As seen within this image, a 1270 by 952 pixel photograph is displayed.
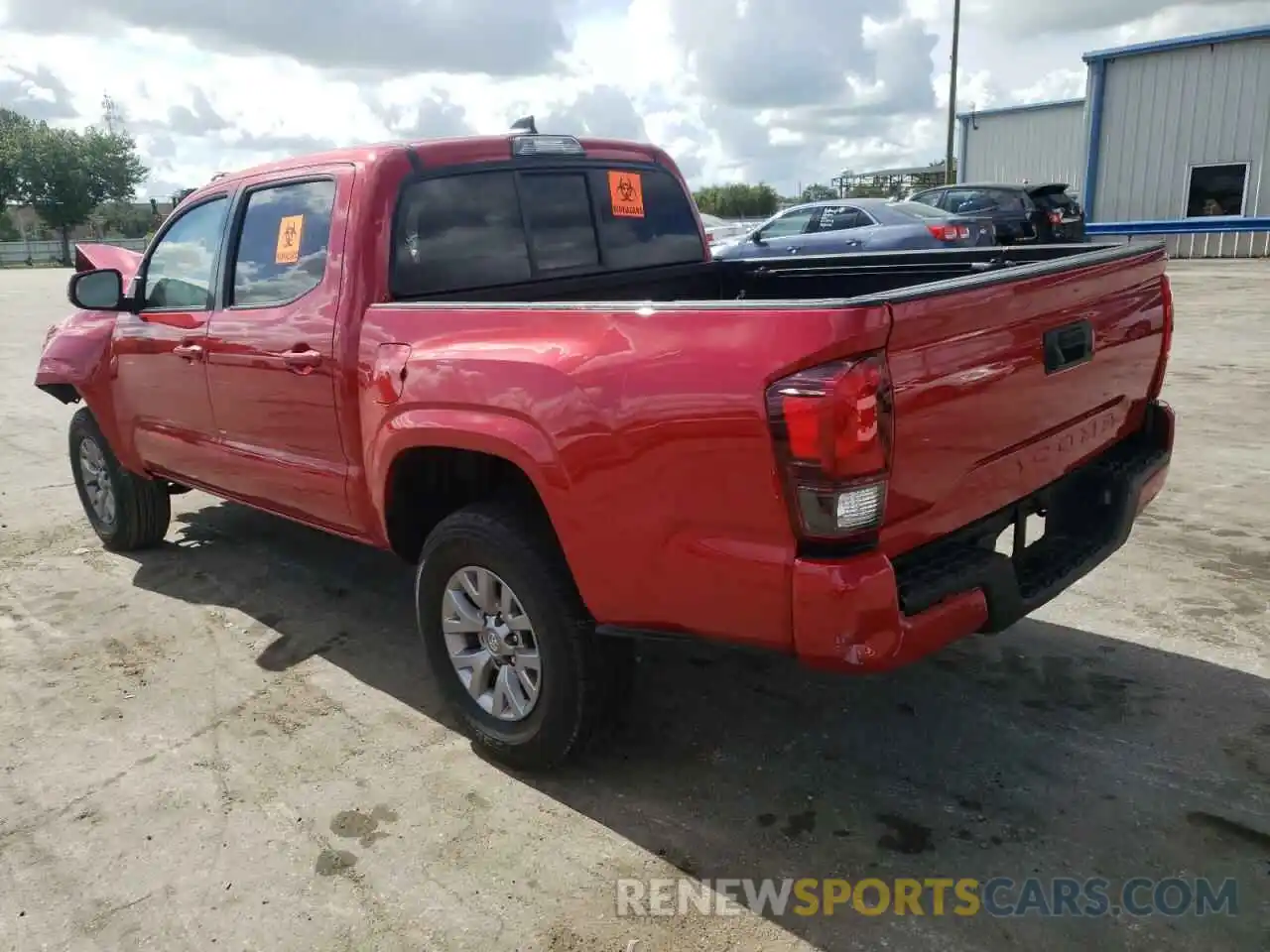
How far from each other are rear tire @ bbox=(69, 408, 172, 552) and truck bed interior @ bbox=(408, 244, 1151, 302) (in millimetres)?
2710

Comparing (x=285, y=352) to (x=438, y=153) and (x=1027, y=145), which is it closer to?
(x=438, y=153)

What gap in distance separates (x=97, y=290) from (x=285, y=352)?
153 cm

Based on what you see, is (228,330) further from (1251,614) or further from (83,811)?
(1251,614)

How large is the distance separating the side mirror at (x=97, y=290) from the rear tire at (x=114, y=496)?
0.94 metres

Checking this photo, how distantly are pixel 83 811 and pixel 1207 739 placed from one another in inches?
139

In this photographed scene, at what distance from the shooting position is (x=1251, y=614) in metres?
4.10

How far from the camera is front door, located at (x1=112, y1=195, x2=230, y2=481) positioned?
4367mm

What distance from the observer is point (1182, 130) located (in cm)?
2272

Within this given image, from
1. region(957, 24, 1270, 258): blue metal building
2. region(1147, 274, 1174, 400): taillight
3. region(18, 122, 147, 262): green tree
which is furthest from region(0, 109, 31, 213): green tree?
region(1147, 274, 1174, 400): taillight

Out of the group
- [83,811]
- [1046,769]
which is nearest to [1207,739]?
[1046,769]

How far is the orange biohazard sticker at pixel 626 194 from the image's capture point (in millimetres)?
4250

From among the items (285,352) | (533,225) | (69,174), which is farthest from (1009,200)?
(69,174)

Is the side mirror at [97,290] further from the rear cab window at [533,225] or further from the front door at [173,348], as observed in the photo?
the rear cab window at [533,225]

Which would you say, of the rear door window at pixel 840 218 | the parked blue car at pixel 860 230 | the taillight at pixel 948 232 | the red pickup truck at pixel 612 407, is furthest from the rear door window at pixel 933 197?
the red pickup truck at pixel 612 407
